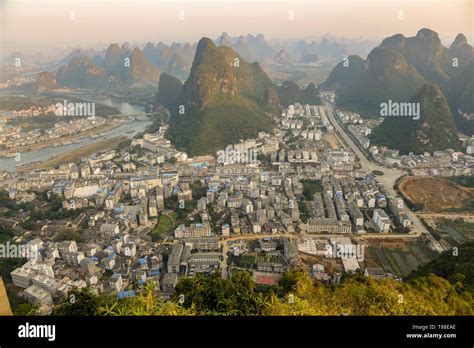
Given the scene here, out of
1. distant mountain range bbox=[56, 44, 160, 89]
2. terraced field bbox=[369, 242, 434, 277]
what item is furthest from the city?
distant mountain range bbox=[56, 44, 160, 89]

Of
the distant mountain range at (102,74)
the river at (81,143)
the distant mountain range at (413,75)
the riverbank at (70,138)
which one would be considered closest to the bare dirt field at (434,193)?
the distant mountain range at (413,75)

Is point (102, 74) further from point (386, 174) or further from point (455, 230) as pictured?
point (455, 230)

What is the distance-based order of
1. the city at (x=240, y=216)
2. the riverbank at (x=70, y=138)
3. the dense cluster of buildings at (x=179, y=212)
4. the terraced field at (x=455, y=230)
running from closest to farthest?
1. the city at (x=240, y=216)
2. the dense cluster of buildings at (x=179, y=212)
3. the terraced field at (x=455, y=230)
4. the riverbank at (x=70, y=138)

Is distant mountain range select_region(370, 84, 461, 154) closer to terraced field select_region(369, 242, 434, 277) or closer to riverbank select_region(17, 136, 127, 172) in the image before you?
terraced field select_region(369, 242, 434, 277)

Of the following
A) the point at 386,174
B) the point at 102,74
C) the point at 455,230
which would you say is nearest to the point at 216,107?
the point at 386,174

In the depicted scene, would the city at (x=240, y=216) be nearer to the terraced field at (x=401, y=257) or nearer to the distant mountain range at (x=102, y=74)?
the terraced field at (x=401, y=257)
